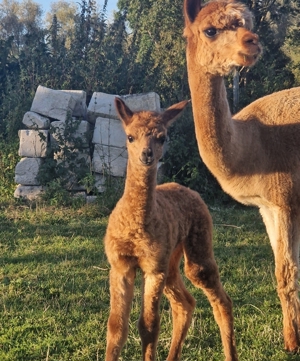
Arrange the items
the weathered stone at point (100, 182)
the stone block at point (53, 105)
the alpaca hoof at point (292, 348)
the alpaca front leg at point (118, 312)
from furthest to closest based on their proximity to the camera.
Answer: the stone block at point (53, 105) → the weathered stone at point (100, 182) → the alpaca hoof at point (292, 348) → the alpaca front leg at point (118, 312)

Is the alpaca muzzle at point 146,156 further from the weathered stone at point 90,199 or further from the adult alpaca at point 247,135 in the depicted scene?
the weathered stone at point 90,199

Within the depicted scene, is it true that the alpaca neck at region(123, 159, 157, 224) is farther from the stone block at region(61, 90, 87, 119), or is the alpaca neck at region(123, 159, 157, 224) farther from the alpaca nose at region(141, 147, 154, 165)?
the stone block at region(61, 90, 87, 119)

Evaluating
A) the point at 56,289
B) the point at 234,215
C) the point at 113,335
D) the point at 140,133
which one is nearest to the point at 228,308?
the point at 113,335

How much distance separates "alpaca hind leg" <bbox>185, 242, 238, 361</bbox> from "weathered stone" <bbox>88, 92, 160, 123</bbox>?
19.5ft

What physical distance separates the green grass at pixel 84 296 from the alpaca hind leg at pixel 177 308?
198mm

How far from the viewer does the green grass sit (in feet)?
13.7

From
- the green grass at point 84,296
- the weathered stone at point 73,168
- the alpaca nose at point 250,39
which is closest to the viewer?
the alpaca nose at point 250,39

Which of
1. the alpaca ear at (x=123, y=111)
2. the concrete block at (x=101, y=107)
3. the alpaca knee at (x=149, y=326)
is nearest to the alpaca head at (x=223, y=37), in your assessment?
the alpaca ear at (x=123, y=111)

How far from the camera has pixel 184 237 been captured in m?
3.80

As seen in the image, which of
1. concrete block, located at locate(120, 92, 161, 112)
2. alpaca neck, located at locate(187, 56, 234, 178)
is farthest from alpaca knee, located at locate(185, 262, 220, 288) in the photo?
concrete block, located at locate(120, 92, 161, 112)

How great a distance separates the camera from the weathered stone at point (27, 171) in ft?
32.1

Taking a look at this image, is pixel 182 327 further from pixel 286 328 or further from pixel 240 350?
pixel 286 328

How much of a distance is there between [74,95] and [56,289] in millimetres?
5777

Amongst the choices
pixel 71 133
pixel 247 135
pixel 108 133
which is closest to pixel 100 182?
pixel 108 133
